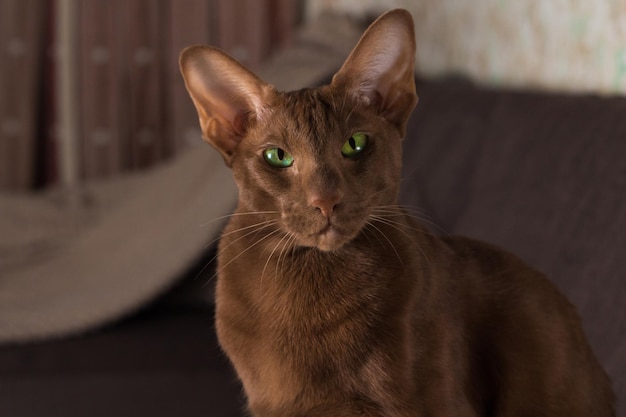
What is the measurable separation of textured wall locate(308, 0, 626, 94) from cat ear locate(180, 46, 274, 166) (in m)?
0.85

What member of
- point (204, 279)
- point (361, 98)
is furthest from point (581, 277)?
point (204, 279)

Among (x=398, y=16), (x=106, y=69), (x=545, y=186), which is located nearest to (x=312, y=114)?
(x=398, y=16)

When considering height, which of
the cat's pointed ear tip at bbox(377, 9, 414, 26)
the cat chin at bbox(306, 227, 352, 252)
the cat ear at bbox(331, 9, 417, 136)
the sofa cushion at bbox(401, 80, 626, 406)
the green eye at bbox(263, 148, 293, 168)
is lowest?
the sofa cushion at bbox(401, 80, 626, 406)

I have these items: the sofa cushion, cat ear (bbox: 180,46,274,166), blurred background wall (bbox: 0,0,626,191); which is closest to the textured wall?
the sofa cushion

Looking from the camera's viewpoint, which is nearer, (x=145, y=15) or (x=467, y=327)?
(x=467, y=327)

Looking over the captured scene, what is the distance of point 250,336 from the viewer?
2.93ft

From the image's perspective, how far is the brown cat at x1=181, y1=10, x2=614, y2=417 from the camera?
83 cm

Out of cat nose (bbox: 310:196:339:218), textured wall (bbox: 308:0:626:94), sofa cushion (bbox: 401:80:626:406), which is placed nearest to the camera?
cat nose (bbox: 310:196:339:218)

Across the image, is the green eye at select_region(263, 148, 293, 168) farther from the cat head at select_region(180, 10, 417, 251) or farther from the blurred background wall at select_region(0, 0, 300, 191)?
the blurred background wall at select_region(0, 0, 300, 191)

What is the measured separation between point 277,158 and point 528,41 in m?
1.15

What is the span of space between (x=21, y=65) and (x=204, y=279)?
1705mm

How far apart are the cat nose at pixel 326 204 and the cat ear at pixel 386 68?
0.46ft

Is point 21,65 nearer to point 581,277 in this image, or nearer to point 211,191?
point 211,191

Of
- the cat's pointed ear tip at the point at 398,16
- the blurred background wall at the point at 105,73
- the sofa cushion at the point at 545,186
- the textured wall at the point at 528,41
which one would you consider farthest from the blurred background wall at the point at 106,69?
the cat's pointed ear tip at the point at 398,16
